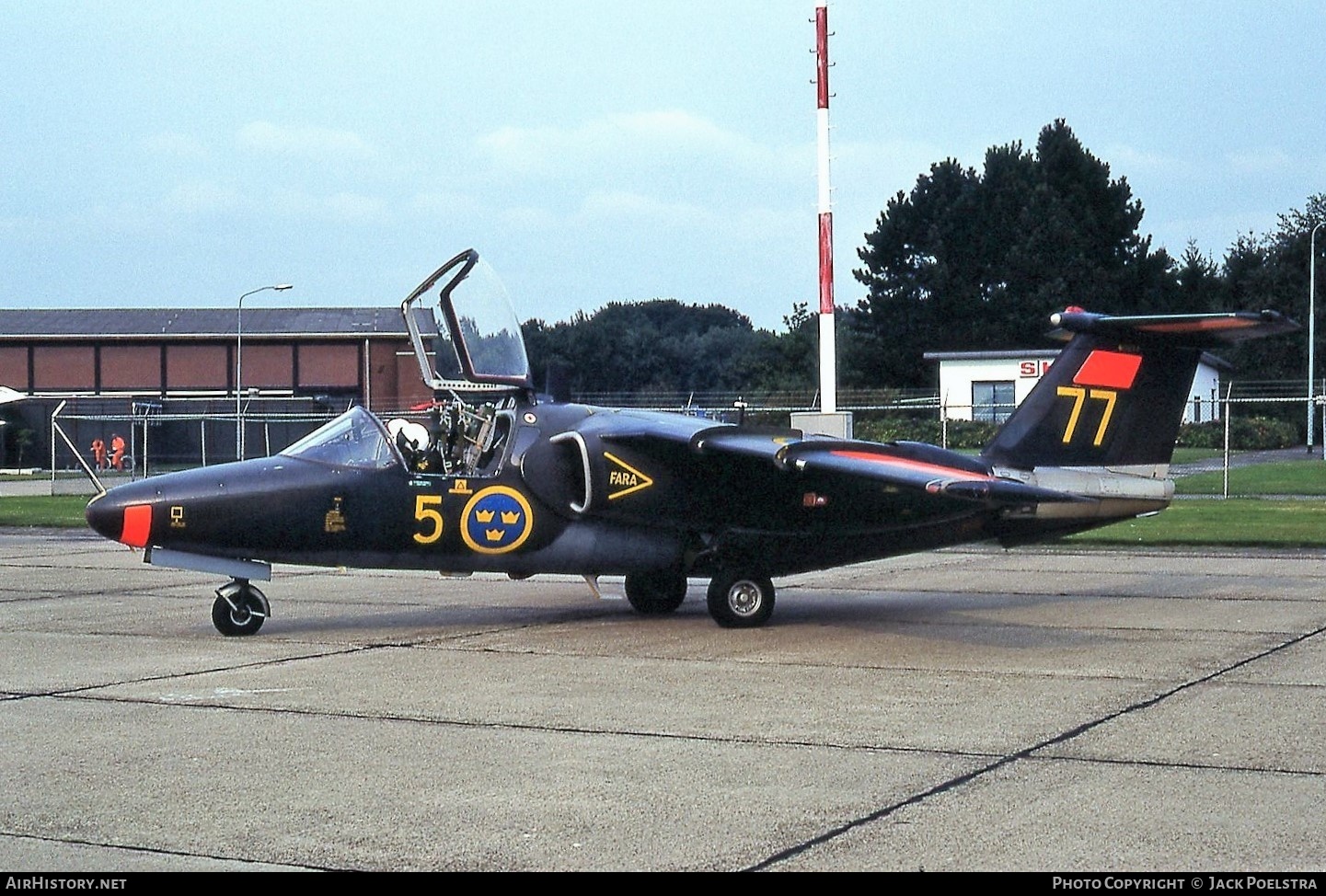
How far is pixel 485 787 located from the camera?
7.20 meters

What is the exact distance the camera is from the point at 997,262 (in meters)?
75.8

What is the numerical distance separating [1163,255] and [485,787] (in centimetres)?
7362

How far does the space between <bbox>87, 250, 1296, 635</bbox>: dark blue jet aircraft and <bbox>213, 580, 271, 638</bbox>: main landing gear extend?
0.06 feet

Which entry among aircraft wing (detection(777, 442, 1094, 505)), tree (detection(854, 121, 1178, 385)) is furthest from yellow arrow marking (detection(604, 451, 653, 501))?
tree (detection(854, 121, 1178, 385))

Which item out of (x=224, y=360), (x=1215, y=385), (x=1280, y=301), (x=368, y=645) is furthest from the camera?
(x=1280, y=301)

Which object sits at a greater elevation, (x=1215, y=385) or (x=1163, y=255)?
(x=1163, y=255)

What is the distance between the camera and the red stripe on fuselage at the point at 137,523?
40.3ft

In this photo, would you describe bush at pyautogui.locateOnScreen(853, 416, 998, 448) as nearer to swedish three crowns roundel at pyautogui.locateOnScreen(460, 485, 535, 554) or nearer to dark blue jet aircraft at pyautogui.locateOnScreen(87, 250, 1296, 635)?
dark blue jet aircraft at pyautogui.locateOnScreen(87, 250, 1296, 635)

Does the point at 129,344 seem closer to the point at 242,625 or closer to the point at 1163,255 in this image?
the point at 1163,255

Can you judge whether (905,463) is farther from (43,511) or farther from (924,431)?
(924,431)

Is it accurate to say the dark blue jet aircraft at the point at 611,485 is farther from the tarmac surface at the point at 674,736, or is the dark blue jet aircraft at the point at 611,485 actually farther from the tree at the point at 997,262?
the tree at the point at 997,262

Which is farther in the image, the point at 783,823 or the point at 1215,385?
the point at 1215,385

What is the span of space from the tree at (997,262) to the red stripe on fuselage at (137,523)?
6164 centimetres

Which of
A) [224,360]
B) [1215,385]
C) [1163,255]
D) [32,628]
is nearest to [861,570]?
[32,628]
